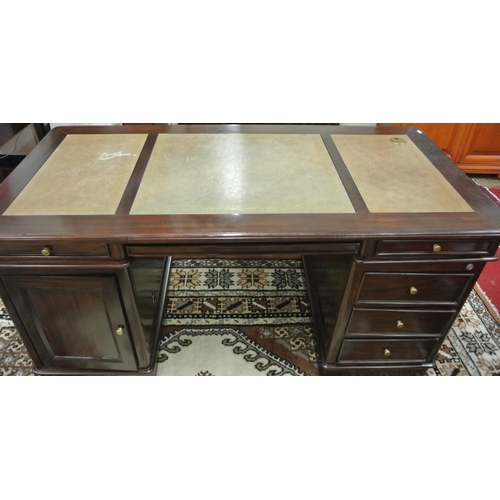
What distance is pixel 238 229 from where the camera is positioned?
3.14 feet

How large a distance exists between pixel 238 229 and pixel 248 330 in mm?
671

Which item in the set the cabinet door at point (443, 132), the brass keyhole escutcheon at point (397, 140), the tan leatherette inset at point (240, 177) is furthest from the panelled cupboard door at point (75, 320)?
the cabinet door at point (443, 132)

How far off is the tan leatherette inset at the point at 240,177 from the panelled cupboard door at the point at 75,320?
0.94 feet

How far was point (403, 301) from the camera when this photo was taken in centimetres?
117

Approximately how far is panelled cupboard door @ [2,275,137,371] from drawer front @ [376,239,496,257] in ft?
2.50

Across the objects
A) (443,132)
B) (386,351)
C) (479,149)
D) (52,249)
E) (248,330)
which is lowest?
(248,330)

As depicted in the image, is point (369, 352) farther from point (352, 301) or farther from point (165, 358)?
point (165, 358)

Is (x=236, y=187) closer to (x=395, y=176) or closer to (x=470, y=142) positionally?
(x=395, y=176)

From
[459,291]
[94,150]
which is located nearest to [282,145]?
[94,150]

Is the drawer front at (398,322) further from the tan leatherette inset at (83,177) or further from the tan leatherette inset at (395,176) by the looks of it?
the tan leatherette inset at (83,177)

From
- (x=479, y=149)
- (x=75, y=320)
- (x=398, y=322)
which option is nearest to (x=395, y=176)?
(x=398, y=322)

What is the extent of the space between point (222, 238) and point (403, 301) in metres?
0.62

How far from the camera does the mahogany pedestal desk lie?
98cm

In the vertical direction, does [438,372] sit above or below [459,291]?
below
